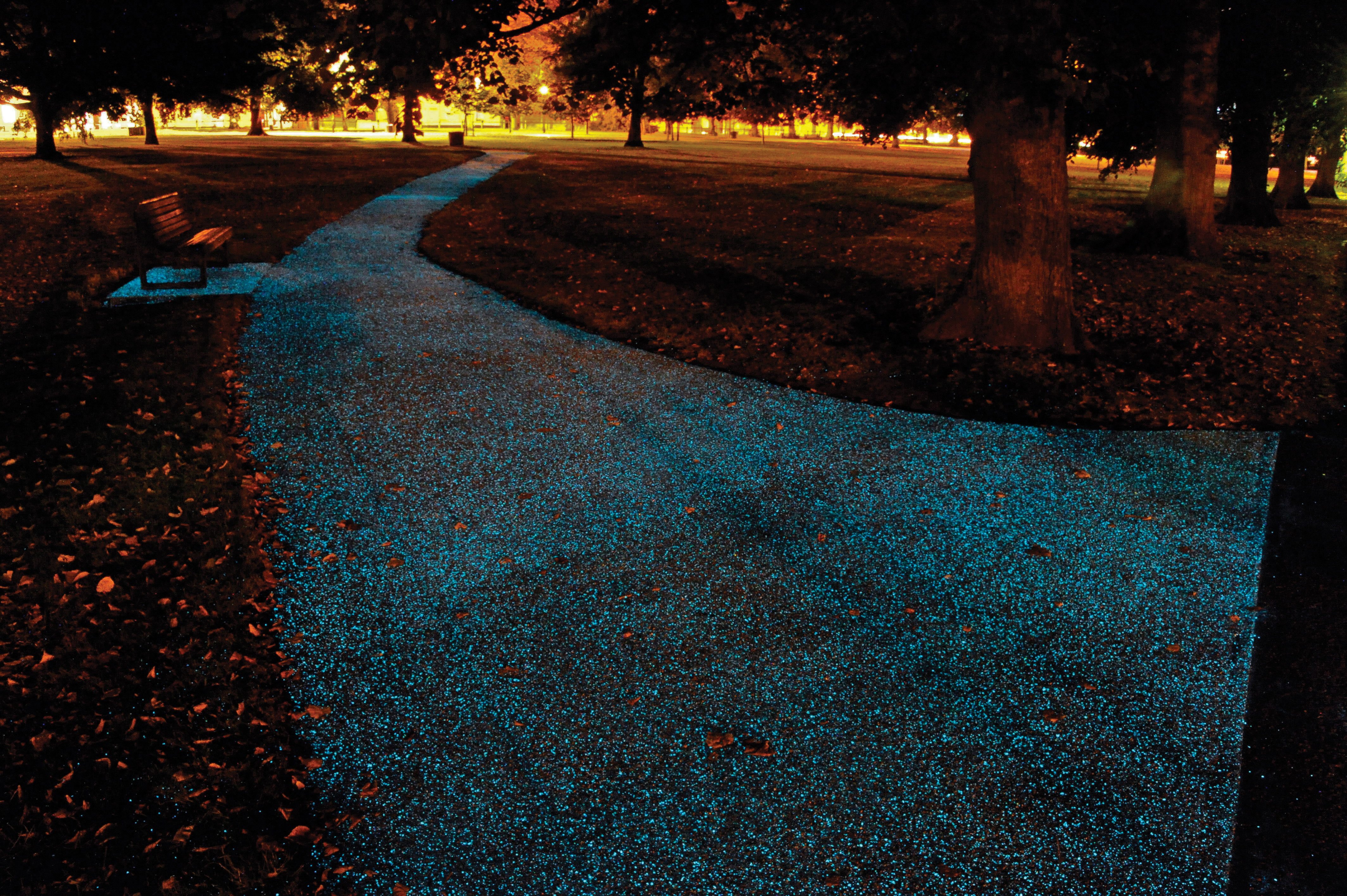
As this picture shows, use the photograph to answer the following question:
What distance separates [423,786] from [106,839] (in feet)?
3.30

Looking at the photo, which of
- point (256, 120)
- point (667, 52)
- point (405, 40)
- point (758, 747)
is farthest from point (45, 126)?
point (758, 747)

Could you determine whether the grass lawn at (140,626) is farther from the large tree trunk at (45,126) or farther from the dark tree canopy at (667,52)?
the large tree trunk at (45,126)

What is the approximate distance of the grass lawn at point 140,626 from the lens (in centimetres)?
282

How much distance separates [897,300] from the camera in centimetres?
1102

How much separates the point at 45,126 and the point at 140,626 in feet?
110

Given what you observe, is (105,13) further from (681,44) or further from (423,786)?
(423,786)

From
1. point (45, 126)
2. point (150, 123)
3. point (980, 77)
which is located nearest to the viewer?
point (980, 77)

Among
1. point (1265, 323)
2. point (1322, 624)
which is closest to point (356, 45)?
point (1322, 624)

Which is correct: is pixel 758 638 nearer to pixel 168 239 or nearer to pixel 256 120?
pixel 168 239

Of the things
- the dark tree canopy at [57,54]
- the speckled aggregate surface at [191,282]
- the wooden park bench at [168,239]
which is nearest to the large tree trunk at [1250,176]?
the speckled aggregate surface at [191,282]

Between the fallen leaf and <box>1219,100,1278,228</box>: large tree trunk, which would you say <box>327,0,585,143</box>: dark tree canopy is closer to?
the fallen leaf

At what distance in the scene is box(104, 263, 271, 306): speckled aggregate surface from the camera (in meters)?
A: 9.65

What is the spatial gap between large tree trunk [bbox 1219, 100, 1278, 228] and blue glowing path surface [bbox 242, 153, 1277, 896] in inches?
709

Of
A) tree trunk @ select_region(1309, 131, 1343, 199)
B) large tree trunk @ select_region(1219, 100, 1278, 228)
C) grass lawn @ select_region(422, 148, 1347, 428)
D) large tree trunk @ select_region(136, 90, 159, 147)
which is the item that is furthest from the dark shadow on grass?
large tree trunk @ select_region(136, 90, 159, 147)
